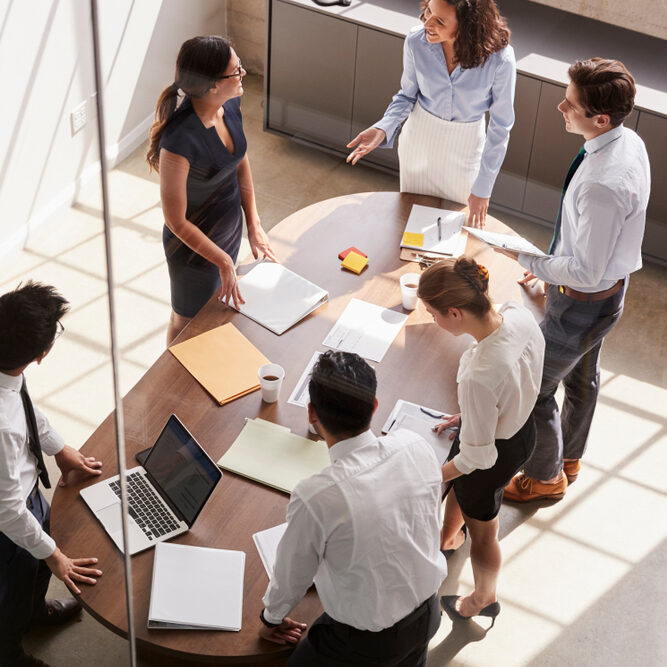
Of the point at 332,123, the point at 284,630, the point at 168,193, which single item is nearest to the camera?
the point at 284,630

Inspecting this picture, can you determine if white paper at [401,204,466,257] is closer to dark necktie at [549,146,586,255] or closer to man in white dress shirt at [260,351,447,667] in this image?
dark necktie at [549,146,586,255]

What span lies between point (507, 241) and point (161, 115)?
1.22 metres

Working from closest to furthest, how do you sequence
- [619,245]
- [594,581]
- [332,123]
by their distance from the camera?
[619,245]
[594,581]
[332,123]

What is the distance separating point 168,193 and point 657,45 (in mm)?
2485

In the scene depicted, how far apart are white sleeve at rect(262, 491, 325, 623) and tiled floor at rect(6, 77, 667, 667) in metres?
0.39

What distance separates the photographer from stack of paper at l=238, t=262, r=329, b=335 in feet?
7.16

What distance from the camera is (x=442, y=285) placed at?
67.9 inches

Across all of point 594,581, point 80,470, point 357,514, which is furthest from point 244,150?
point 594,581

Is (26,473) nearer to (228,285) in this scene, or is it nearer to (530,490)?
(228,285)

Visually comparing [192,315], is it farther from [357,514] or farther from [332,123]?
[332,123]

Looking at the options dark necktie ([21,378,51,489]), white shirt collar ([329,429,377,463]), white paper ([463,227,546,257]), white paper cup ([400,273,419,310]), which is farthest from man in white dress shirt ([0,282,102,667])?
white paper ([463,227,546,257])

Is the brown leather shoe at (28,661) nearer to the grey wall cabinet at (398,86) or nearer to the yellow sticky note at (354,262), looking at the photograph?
the yellow sticky note at (354,262)

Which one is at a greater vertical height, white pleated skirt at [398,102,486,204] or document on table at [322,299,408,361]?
white pleated skirt at [398,102,486,204]

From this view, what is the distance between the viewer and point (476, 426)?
1767 millimetres
